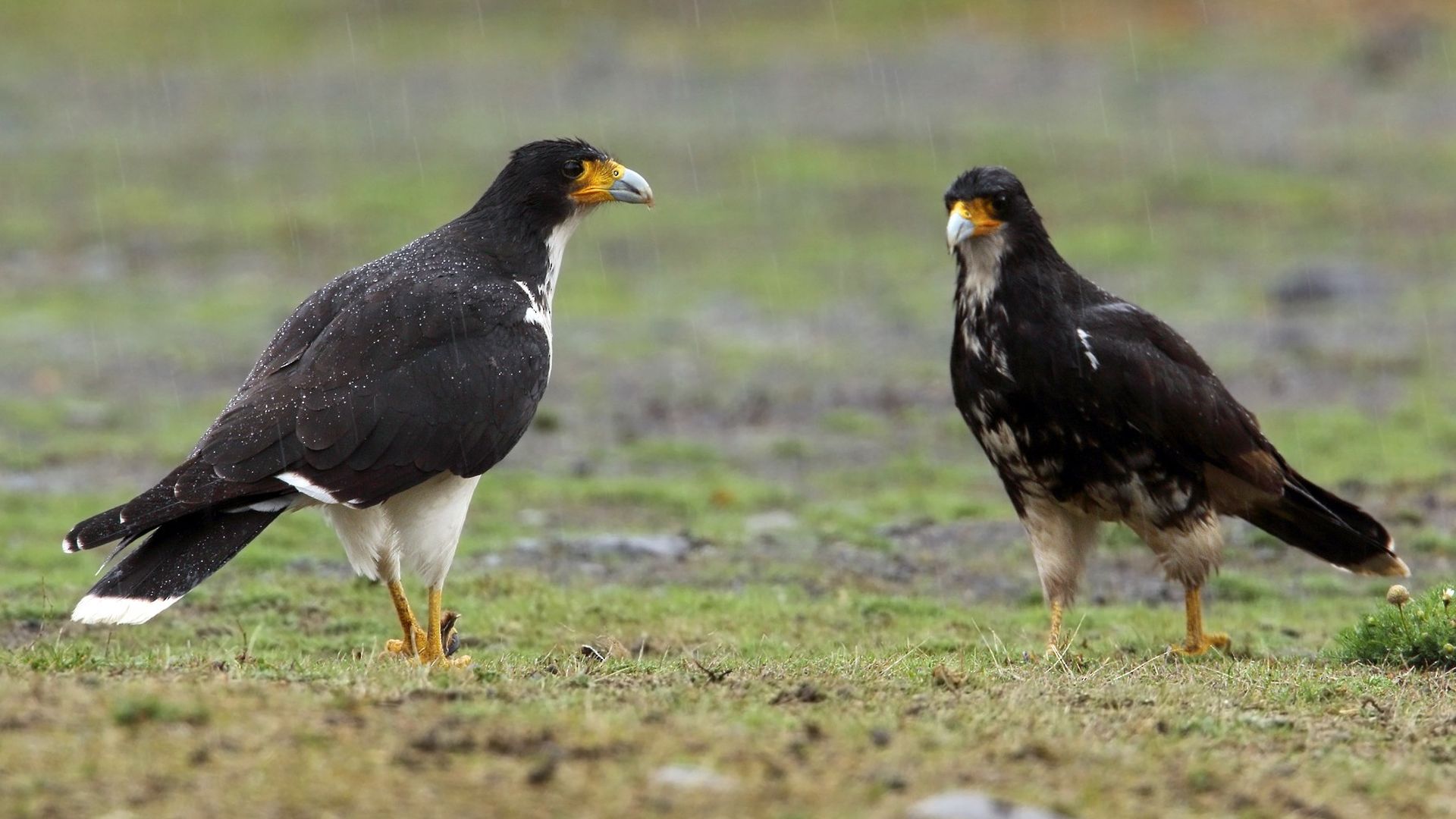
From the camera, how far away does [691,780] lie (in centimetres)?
467

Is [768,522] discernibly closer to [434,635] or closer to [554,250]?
[554,250]

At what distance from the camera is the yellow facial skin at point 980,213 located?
8016 millimetres

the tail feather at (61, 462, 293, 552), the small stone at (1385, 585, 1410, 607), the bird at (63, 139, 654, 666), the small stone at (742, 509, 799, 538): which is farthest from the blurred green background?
the tail feather at (61, 462, 293, 552)

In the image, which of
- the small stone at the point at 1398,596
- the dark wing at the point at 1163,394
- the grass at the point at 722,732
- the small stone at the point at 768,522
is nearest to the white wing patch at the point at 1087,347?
the dark wing at the point at 1163,394

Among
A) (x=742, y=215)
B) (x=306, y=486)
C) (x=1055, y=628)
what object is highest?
(x=742, y=215)

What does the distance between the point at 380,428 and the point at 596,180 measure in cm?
209

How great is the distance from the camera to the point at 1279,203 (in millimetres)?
24062

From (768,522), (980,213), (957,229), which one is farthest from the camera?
(768,522)

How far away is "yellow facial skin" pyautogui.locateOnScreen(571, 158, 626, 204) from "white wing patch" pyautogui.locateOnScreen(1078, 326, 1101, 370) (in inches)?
88.8

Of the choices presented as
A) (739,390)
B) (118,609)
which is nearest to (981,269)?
(118,609)

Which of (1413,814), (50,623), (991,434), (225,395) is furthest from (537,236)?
(225,395)

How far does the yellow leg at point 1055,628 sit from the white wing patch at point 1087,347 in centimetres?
111

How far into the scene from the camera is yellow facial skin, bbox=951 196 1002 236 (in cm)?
802

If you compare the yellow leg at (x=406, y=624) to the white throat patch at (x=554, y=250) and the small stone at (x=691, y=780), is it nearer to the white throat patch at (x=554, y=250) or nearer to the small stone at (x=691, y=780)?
the white throat patch at (x=554, y=250)
